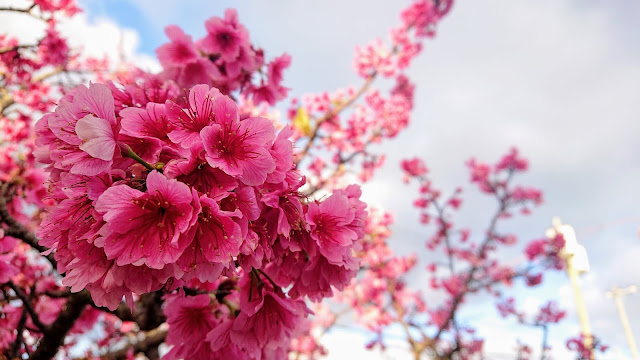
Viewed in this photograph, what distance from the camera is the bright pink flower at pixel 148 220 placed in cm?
73

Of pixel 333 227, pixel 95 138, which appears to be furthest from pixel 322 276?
pixel 95 138

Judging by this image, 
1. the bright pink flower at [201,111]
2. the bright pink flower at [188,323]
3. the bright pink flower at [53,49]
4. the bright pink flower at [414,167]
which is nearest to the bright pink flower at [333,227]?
the bright pink flower at [201,111]

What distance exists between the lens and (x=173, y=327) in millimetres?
1184

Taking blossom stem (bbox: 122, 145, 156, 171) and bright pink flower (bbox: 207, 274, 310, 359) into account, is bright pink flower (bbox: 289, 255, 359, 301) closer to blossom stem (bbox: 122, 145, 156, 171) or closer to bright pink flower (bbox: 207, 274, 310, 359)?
bright pink flower (bbox: 207, 274, 310, 359)

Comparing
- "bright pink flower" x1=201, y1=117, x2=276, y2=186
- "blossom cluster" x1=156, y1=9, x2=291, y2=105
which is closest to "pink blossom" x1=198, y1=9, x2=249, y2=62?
"blossom cluster" x1=156, y1=9, x2=291, y2=105

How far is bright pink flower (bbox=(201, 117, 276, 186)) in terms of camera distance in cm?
81

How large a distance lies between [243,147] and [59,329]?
4.32 feet

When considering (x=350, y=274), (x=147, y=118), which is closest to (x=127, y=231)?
(x=147, y=118)

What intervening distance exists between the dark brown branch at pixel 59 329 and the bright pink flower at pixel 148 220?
926mm

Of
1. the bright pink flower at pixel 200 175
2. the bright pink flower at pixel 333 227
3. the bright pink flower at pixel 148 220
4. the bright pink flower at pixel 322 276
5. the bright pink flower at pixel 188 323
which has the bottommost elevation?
the bright pink flower at pixel 188 323

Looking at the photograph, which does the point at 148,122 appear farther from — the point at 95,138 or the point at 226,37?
the point at 226,37

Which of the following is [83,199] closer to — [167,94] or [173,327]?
[167,94]

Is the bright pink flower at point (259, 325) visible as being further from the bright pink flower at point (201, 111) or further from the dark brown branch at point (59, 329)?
the dark brown branch at point (59, 329)

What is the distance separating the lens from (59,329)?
1.54m
